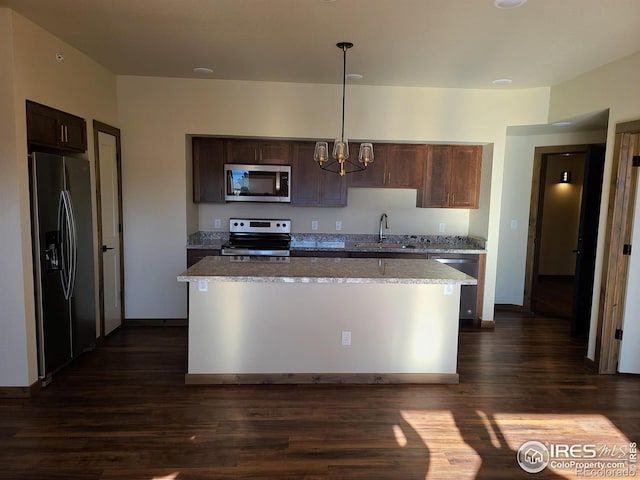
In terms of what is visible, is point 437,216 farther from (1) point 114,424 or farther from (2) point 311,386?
(1) point 114,424

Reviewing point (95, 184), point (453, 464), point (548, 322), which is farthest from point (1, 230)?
point (548, 322)

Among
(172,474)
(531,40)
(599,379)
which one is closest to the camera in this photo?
(172,474)

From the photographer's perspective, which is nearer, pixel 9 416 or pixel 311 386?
pixel 9 416

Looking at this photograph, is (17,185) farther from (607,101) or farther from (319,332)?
(607,101)

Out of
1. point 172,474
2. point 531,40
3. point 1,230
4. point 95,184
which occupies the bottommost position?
point 172,474

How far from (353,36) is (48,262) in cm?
286

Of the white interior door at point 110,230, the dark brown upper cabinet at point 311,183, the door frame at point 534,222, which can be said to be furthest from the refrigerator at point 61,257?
the door frame at point 534,222

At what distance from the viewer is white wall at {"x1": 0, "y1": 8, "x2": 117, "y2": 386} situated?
2861 mm

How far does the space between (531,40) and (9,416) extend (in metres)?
4.51

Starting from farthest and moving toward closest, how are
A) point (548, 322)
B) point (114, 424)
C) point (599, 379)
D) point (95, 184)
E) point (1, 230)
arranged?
point (548, 322) < point (95, 184) < point (599, 379) < point (1, 230) < point (114, 424)

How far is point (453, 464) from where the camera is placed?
2.40 m

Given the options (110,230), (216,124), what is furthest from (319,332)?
(216,124)

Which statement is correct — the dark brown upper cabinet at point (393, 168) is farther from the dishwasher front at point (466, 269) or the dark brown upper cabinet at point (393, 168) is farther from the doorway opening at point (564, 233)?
the doorway opening at point (564, 233)

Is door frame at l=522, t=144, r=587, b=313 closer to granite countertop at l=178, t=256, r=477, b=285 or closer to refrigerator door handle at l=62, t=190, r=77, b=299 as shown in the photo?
granite countertop at l=178, t=256, r=477, b=285
